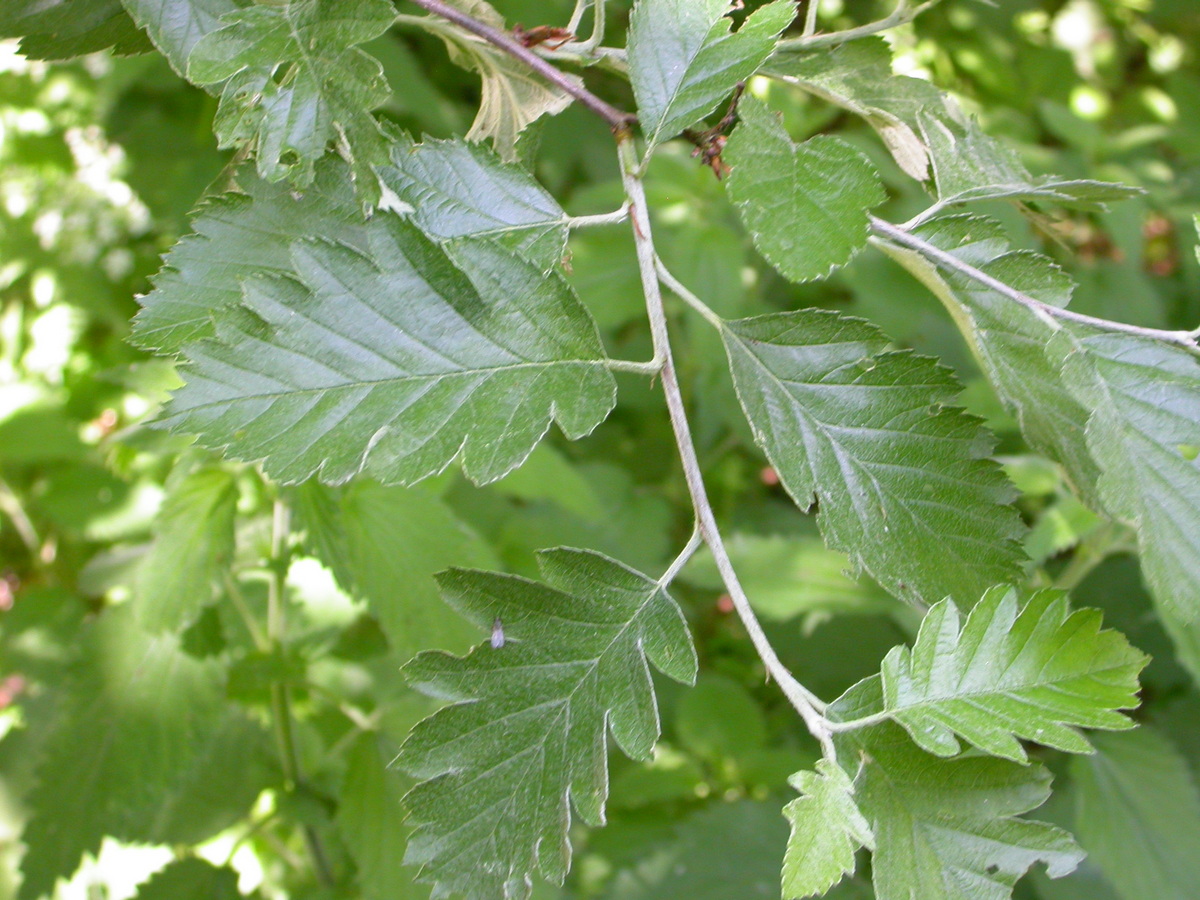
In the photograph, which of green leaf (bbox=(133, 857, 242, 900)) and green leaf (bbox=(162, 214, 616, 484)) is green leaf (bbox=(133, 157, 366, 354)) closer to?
green leaf (bbox=(162, 214, 616, 484))

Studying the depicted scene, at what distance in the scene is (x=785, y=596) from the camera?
1396 mm

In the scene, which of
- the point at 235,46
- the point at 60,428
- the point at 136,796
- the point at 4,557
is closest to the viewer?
the point at 235,46

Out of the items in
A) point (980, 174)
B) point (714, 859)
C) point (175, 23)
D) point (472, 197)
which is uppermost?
point (175, 23)

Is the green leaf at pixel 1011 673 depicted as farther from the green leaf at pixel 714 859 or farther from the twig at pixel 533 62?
the green leaf at pixel 714 859

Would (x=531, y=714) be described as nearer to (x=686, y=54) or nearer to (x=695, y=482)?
(x=695, y=482)

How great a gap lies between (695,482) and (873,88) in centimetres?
32

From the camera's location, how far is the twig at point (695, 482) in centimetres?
57

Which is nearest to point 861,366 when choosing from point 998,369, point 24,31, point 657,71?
point 998,369

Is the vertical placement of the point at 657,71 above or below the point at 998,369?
above

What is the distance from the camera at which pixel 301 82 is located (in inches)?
22.2

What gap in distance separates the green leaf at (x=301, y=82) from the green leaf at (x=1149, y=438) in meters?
0.43

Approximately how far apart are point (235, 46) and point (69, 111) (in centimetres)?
165

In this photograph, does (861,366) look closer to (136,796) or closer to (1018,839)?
(1018,839)

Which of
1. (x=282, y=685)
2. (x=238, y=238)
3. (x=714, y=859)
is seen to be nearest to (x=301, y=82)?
(x=238, y=238)
